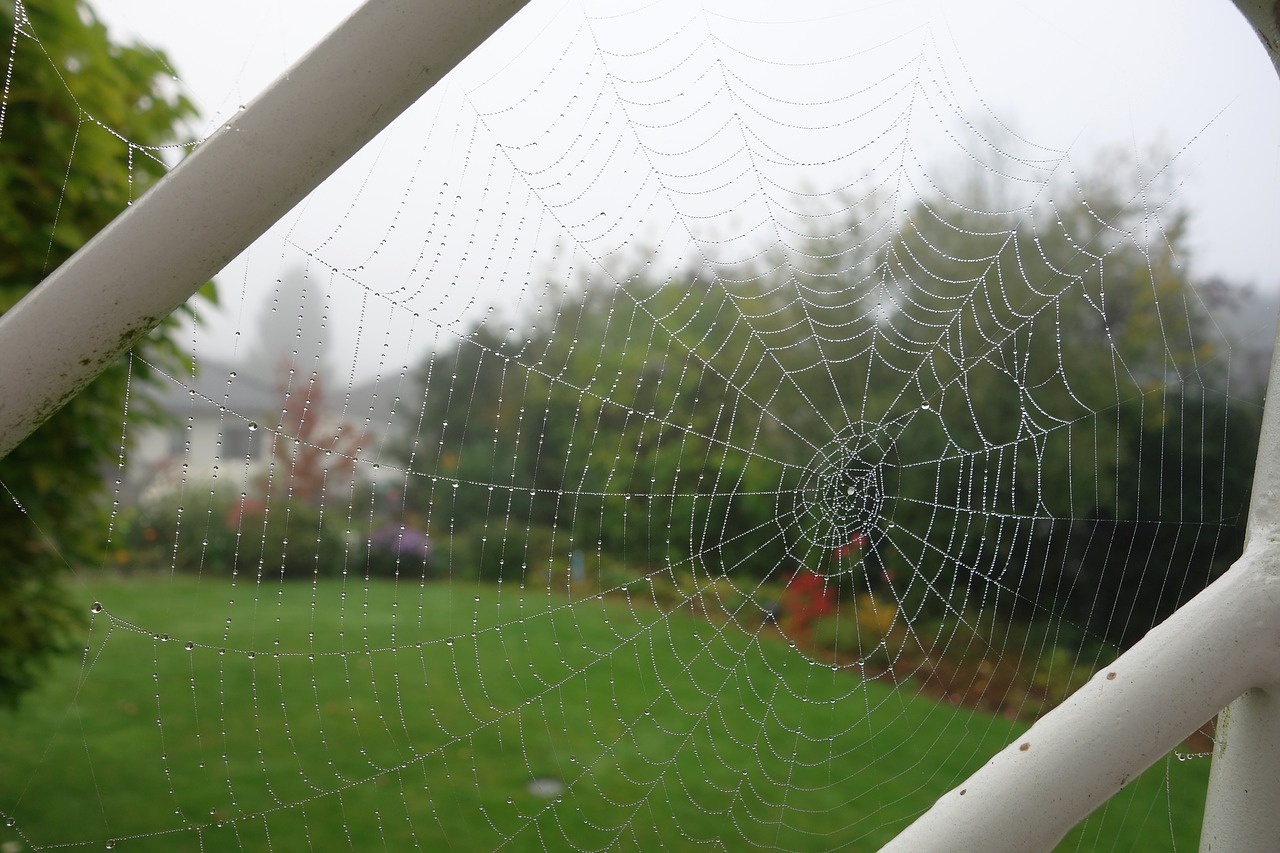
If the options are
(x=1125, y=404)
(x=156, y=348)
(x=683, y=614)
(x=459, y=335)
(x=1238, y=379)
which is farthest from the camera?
(x=683, y=614)

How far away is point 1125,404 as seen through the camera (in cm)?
466

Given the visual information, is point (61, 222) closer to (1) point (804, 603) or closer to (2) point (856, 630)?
(1) point (804, 603)

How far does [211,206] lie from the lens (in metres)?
0.74

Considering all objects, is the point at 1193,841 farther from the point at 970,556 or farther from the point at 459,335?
the point at 459,335

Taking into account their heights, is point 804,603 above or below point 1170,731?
above

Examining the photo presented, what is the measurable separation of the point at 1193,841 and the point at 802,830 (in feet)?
4.81

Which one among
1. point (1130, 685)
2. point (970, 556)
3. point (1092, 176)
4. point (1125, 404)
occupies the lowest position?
point (1130, 685)

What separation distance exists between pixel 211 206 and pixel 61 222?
2.33m

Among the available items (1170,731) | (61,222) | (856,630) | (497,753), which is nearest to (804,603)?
(856,630)

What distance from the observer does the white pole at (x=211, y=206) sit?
2.38 ft

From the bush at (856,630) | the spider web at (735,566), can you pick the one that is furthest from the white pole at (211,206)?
the bush at (856,630)

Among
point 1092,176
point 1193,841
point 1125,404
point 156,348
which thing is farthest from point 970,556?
point 156,348

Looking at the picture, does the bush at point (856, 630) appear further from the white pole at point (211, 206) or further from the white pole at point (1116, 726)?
the white pole at point (211, 206)

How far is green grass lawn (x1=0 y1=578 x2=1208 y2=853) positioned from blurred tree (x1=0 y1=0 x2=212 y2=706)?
1.48 ft
